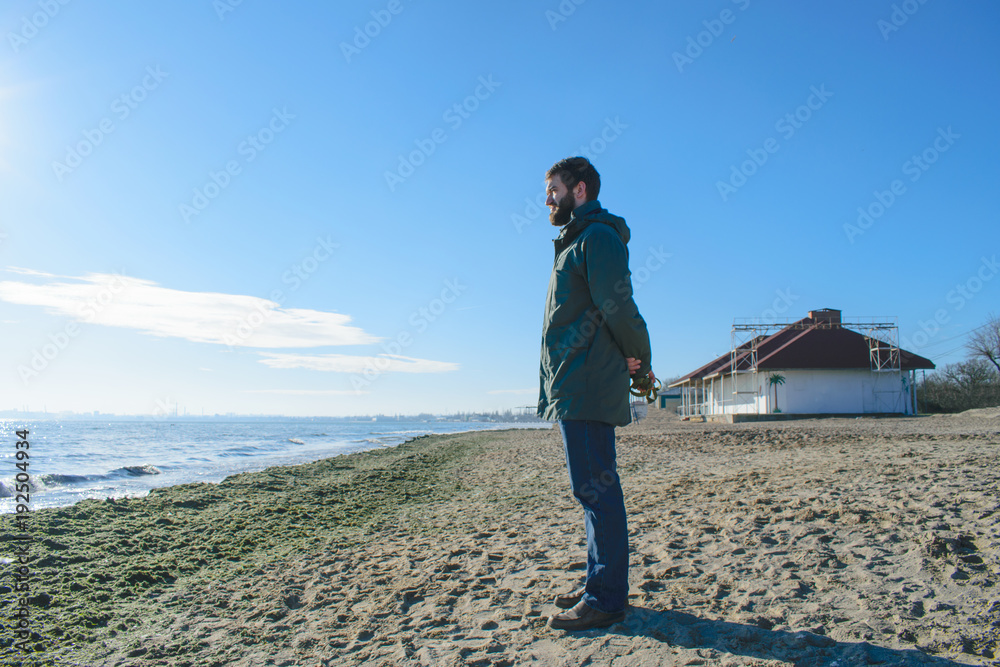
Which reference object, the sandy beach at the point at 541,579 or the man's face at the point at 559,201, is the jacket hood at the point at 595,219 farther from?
the sandy beach at the point at 541,579

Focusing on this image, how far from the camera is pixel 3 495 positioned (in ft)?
31.8

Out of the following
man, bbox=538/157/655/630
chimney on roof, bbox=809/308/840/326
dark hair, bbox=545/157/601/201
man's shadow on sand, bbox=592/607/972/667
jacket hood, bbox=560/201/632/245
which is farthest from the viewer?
chimney on roof, bbox=809/308/840/326

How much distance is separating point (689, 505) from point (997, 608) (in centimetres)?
244

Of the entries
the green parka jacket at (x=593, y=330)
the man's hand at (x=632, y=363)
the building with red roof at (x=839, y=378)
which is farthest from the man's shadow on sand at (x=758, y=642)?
the building with red roof at (x=839, y=378)

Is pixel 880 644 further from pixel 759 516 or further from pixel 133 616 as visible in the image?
Result: pixel 133 616

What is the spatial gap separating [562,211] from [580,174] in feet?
0.64

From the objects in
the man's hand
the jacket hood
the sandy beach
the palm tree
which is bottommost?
the sandy beach

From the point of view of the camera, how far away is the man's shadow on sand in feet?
6.31

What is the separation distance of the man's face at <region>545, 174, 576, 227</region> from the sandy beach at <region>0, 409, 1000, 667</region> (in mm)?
1877

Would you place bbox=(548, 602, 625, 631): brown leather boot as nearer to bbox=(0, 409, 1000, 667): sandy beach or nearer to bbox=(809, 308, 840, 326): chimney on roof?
bbox=(0, 409, 1000, 667): sandy beach

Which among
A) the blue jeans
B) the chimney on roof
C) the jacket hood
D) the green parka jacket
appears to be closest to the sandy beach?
the blue jeans

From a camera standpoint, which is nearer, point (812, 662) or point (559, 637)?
point (812, 662)

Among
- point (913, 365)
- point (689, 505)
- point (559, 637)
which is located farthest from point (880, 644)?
point (913, 365)

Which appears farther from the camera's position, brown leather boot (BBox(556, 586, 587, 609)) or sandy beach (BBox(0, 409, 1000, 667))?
brown leather boot (BBox(556, 586, 587, 609))
